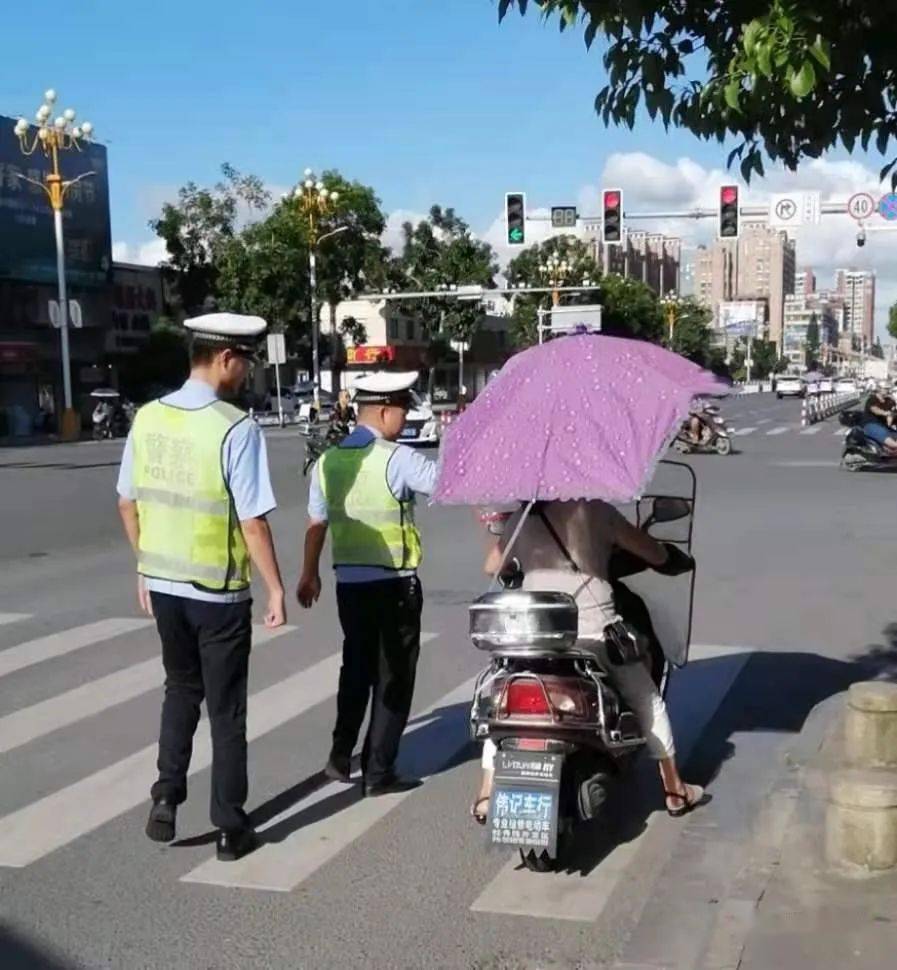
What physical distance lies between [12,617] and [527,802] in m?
6.67

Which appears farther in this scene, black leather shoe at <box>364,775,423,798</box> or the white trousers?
black leather shoe at <box>364,775,423,798</box>

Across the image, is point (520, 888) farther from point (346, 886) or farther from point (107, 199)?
point (107, 199)

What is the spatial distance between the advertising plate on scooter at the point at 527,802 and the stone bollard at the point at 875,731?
1242 mm

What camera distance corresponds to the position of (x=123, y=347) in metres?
55.7

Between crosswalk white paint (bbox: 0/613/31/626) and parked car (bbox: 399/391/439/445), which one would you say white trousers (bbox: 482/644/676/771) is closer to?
crosswalk white paint (bbox: 0/613/31/626)

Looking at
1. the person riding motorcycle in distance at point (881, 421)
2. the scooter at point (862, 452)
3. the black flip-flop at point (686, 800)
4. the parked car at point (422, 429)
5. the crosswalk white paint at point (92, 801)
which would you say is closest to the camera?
the crosswalk white paint at point (92, 801)

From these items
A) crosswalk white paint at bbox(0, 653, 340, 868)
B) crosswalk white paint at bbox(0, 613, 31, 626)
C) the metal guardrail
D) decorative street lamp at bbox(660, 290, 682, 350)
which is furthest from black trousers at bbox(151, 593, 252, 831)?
decorative street lamp at bbox(660, 290, 682, 350)

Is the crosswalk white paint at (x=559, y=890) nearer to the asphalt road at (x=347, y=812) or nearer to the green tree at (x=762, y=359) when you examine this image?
the asphalt road at (x=347, y=812)

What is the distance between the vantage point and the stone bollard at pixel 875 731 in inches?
193

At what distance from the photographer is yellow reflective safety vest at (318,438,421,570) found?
17.8 feet

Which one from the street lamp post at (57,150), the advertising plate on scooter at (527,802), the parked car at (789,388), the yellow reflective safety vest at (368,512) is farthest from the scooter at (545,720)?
the parked car at (789,388)

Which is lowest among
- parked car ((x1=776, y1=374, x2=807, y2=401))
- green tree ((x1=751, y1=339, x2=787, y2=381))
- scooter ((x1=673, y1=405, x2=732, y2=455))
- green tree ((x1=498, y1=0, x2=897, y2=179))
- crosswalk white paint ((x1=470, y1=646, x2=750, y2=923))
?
green tree ((x1=751, y1=339, x2=787, y2=381))

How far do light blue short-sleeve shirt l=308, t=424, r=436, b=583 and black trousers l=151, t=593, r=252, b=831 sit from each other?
71cm

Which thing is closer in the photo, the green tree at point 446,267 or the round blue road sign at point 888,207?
the round blue road sign at point 888,207
